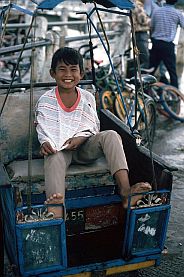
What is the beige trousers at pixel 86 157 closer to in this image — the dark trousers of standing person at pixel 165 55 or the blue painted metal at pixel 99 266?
the blue painted metal at pixel 99 266

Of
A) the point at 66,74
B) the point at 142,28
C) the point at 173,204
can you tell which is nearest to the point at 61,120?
the point at 66,74

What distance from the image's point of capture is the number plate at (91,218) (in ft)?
10.2

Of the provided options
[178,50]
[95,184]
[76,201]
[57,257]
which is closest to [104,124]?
[95,184]

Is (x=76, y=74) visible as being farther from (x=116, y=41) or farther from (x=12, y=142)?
(x=116, y=41)

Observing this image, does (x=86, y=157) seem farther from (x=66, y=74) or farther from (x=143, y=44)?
(x=143, y=44)

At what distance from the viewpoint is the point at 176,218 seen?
4.18m

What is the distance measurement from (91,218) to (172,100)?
474 cm

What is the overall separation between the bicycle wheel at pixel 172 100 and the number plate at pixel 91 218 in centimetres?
438

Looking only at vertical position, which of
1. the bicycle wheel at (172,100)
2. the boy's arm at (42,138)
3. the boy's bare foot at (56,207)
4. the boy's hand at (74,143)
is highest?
the boy's arm at (42,138)

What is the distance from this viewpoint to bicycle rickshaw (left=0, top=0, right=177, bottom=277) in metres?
2.47

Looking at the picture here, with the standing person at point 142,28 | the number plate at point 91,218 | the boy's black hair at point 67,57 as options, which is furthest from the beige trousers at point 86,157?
the standing person at point 142,28

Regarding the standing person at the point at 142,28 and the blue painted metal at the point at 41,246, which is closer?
the blue painted metal at the point at 41,246

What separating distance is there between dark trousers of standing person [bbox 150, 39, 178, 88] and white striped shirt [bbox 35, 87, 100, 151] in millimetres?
4670

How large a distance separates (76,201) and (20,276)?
0.76 m
